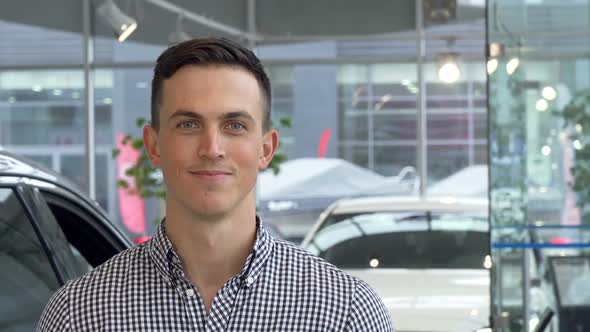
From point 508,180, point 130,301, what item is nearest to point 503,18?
point 508,180

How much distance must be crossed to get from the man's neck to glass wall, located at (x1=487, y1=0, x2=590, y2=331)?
3.90 m

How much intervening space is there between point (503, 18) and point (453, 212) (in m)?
3.34

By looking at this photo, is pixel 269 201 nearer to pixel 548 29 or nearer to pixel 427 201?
pixel 427 201

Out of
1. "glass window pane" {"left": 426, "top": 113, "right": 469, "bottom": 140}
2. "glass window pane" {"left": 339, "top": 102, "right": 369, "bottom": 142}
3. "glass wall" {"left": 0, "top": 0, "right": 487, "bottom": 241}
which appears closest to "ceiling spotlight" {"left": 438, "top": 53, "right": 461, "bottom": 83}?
"glass wall" {"left": 0, "top": 0, "right": 487, "bottom": 241}

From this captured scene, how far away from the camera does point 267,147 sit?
1662mm

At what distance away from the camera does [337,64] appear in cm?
1401

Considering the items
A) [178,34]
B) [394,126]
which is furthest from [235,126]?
[394,126]

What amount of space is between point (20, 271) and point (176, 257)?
0.97m

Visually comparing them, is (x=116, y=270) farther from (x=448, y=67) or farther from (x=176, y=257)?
(x=448, y=67)

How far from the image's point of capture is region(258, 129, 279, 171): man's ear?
164 centimetres

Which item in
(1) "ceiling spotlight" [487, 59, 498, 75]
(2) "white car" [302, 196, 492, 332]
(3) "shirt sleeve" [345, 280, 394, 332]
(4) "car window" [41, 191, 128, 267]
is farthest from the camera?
(2) "white car" [302, 196, 492, 332]

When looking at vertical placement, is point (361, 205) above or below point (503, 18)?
below

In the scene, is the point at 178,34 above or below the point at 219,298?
above

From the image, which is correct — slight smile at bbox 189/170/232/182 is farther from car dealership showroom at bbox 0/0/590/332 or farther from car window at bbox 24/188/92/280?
car dealership showroom at bbox 0/0/590/332
